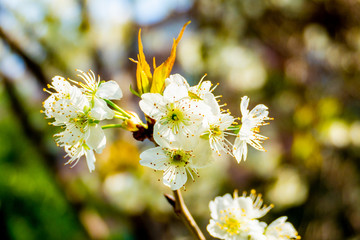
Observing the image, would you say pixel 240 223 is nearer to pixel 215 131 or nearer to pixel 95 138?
pixel 215 131

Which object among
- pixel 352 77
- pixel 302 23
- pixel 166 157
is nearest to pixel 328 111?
pixel 352 77

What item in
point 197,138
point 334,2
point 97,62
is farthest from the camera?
point 334,2

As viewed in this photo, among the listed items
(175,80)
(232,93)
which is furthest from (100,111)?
(232,93)

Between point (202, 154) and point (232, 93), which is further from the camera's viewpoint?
point (232, 93)

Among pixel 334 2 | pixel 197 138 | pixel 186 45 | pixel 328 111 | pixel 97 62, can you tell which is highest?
pixel 186 45

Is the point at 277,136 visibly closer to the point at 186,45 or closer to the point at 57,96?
the point at 186,45

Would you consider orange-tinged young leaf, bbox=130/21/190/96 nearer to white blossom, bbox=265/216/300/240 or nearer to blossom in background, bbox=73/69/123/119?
blossom in background, bbox=73/69/123/119
